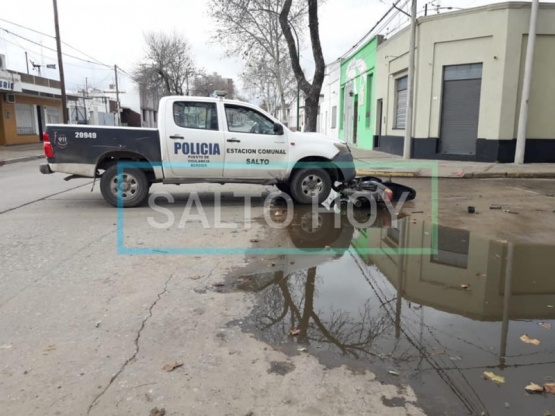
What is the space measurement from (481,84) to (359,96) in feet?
41.5

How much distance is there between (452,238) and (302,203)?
333 cm

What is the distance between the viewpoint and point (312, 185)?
9125 mm

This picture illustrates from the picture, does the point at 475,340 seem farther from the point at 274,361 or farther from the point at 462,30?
the point at 462,30

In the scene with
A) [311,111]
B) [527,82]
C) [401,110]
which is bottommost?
[311,111]

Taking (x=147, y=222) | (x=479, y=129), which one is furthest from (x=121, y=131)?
(x=479, y=129)

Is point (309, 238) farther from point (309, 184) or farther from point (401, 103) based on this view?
point (401, 103)

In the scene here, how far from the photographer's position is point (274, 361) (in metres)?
3.29

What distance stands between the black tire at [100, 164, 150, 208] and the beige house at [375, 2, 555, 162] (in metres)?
12.9

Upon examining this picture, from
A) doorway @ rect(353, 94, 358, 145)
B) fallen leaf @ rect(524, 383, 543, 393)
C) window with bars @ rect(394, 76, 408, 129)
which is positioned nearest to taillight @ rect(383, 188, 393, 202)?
fallen leaf @ rect(524, 383, 543, 393)

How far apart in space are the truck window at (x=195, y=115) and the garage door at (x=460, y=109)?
12.0 meters

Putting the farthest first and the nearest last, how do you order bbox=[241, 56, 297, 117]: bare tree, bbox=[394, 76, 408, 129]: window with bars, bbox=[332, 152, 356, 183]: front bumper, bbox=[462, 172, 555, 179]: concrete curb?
bbox=[241, 56, 297, 117]: bare tree
bbox=[394, 76, 408, 129]: window with bars
bbox=[462, 172, 555, 179]: concrete curb
bbox=[332, 152, 356, 183]: front bumper

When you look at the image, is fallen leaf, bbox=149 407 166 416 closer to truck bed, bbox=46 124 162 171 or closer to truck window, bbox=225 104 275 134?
truck bed, bbox=46 124 162 171

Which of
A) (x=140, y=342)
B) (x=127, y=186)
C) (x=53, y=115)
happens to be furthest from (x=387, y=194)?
(x=53, y=115)

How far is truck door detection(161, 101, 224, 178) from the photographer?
8.52 meters
